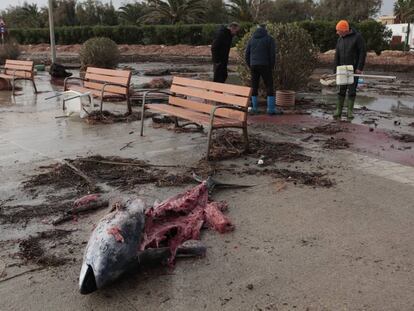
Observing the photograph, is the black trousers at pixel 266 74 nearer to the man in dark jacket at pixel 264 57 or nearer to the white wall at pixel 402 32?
the man in dark jacket at pixel 264 57

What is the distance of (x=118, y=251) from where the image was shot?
3.40m

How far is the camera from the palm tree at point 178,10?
1831 inches

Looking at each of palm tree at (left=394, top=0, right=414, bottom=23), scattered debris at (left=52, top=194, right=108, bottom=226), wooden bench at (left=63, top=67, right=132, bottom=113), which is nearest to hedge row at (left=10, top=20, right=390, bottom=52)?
palm tree at (left=394, top=0, right=414, bottom=23)

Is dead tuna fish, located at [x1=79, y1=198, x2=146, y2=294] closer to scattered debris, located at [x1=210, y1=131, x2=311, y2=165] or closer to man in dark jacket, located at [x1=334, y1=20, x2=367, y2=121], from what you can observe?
scattered debris, located at [x1=210, y1=131, x2=311, y2=165]

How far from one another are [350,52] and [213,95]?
341 centimetres

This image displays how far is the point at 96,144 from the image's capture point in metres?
7.23

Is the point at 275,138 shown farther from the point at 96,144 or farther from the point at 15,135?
the point at 15,135

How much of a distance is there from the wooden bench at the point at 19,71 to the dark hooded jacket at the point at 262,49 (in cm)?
650

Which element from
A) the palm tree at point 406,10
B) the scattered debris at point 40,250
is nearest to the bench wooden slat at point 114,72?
the scattered debris at point 40,250

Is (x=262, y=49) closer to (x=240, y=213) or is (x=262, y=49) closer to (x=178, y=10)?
(x=240, y=213)

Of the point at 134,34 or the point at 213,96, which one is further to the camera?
the point at 134,34

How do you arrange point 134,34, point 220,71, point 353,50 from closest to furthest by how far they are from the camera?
1. point 353,50
2. point 220,71
3. point 134,34

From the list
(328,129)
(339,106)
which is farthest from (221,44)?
(328,129)

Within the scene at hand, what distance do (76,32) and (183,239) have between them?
50.0 metres
